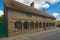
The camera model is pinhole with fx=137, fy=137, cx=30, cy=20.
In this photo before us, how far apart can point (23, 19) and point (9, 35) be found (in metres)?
6.11

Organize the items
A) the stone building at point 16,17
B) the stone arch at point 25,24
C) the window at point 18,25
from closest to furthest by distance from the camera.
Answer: the stone building at point 16,17 → the window at point 18,25 → the stone arch at point 25,24

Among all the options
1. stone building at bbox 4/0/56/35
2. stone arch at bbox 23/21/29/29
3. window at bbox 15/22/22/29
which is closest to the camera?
stone building at bbox 4/0/56/35

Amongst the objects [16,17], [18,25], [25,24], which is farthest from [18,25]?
[25,24]

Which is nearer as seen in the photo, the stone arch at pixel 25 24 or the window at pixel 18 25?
the window at pixel 18 25

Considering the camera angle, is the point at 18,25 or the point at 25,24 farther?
the point at 25,24

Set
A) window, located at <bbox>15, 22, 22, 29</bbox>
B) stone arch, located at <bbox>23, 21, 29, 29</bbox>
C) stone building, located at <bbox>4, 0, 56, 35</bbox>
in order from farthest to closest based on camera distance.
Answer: stone arch, located at <bbox>23, 21, 29, 29</bbox> < window, located at <bbox>15, 22, 22, 29</bbox> < stone building, located at <bbox>4, 0, 56, 35</bbox>

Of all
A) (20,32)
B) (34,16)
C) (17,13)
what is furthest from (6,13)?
(34,16)

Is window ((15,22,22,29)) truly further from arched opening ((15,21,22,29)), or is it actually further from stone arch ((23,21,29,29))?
stone arch ((23,21,29,29))

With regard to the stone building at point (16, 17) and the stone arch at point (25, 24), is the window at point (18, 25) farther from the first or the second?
the stone arch at point (25, 24)

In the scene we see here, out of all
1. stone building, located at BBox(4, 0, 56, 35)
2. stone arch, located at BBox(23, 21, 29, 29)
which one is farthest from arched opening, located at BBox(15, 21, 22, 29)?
stone arch, located at BBox(23, 21, 29, 29)

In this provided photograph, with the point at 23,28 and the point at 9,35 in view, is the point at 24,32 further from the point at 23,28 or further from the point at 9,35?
the point at 9,35

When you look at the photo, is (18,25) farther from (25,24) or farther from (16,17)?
(25,24)

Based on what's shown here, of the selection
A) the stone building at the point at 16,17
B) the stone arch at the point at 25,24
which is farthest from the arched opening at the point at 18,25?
the stone arch at the point at 25,24

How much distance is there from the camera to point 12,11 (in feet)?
77.9
